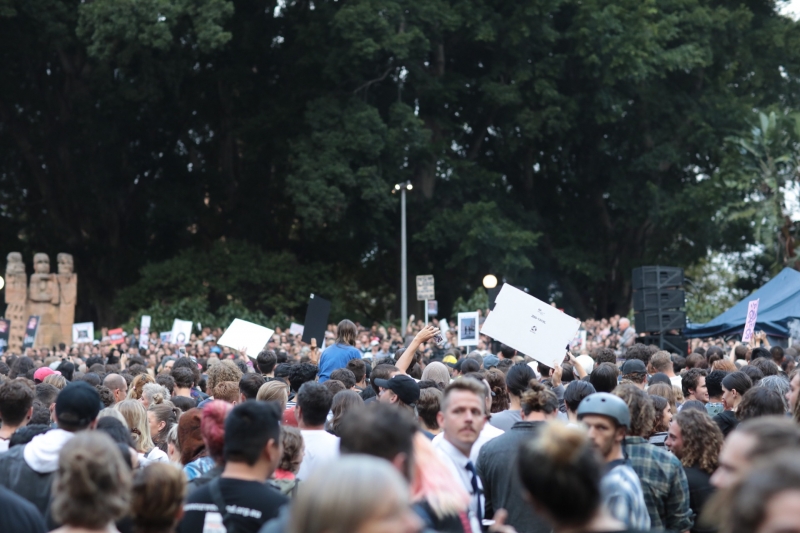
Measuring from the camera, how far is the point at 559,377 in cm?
985

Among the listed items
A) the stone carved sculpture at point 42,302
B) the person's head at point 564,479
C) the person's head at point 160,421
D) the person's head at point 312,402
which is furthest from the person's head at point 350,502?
the stone carved sculpture at point 42,302

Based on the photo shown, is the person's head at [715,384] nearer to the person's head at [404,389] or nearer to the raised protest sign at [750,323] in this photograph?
the person's head at [404,389]

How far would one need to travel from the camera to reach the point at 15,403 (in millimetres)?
6254

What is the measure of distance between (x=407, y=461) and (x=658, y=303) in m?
15.6

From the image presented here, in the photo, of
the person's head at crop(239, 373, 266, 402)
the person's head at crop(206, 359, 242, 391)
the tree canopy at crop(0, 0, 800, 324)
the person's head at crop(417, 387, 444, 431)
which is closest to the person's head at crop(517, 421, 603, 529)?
the person's head at crop(417, 387, 444, 431)

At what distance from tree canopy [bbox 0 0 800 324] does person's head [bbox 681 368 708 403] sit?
2509 cm

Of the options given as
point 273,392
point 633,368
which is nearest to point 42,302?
point 633,368

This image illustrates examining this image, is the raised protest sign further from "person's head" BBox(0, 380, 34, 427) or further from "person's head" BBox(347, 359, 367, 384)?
"person's head" BBox(0, 380, 34, 427)

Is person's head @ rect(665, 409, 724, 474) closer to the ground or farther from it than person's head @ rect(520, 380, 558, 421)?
closer to the ground

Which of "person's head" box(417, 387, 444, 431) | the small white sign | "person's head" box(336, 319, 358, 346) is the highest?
the small white sign

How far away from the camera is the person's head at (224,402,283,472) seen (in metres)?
4.38

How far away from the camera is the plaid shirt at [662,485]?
5.29 metres

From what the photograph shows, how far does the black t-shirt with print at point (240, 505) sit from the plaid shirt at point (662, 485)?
197cm

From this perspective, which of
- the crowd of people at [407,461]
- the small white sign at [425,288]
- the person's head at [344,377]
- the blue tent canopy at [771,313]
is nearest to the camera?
the crowd of people at [407,461]
